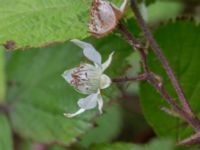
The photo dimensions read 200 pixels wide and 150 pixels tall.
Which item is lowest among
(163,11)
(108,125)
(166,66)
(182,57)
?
(108,125)

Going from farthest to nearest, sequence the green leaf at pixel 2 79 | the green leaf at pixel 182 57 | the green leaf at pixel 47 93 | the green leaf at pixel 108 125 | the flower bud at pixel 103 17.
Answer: the green leaf at pixel 108 125
the green leaf at pixel 2 79
the green leaf at pixel 47 93
the green leaf at pixel 182 57
the flower bud at pixel 103 17

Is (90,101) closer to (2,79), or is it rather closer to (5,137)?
(5,137)

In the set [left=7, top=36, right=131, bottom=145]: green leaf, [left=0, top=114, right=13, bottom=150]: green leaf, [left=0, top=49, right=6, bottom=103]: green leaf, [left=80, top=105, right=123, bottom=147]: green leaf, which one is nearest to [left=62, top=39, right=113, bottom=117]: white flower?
[left=7, top=36, right=131, bottom=145]: green leaf

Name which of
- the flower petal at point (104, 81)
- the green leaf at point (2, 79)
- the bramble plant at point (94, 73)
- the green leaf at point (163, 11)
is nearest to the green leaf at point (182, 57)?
the bramble plant at point (94, 73)

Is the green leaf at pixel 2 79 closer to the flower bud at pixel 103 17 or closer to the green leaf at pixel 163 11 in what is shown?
the green leaf at pixel 163 11

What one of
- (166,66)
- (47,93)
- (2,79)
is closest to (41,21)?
(166,66)

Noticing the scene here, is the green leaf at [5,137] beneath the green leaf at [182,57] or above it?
beneath
